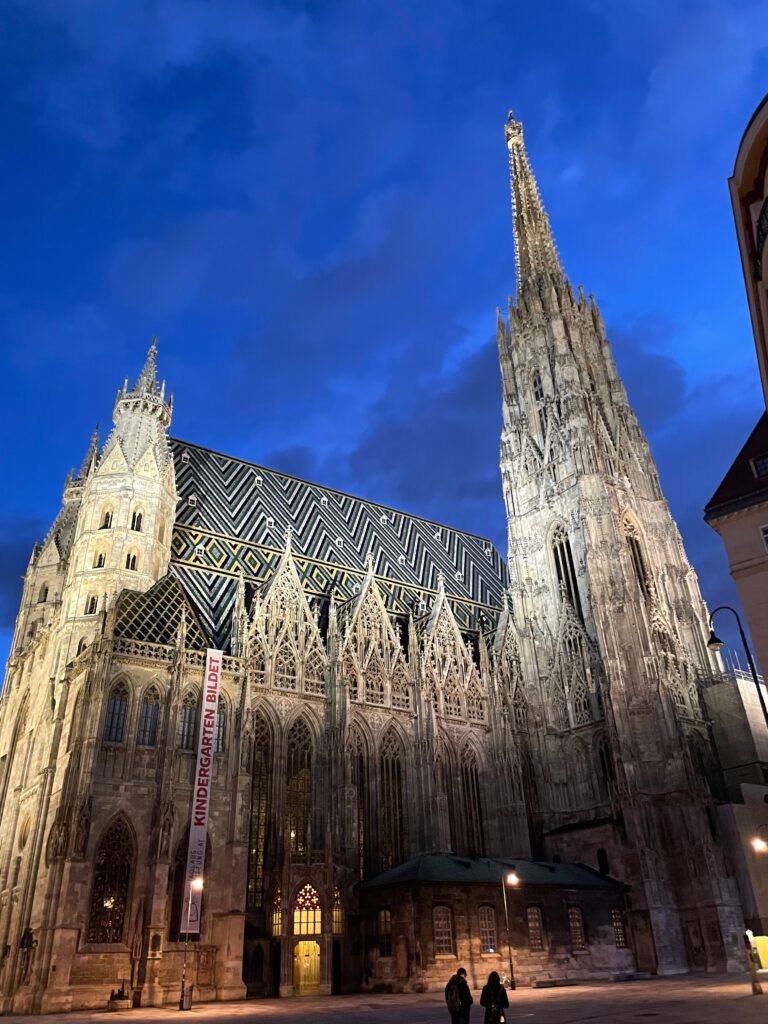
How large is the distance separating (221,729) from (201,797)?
161 inches

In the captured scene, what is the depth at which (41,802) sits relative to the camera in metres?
32.9

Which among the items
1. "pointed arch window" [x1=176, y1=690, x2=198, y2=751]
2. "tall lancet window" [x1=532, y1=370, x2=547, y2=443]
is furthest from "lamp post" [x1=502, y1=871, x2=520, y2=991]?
"tall lancet window" [x1=532, y1=370, x2=547, y2=443]

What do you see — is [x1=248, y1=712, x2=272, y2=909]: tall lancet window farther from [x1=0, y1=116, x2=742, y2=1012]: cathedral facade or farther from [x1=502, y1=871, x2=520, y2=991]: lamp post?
[x1=502, y1=871, x2=520, y2=991]: lamp post

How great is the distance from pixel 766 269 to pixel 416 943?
2955 centimetres

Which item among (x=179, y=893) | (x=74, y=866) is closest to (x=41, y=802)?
(x=74, y=866)

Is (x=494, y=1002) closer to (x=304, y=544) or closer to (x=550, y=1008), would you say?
(x=550, y=1008)

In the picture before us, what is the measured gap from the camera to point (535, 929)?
35.3 meters

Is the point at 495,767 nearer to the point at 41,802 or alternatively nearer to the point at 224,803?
the point at 224,803

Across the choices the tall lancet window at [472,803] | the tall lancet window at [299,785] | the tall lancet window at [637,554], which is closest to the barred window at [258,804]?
the tall lancet window at [299,785]

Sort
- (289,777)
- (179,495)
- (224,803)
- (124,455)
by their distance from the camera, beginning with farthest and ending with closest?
(179,495), (124,455), (289,777), (224,803)

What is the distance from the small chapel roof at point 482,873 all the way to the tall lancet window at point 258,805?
5056 mm

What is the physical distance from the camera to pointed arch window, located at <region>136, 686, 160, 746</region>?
3403 centimetres

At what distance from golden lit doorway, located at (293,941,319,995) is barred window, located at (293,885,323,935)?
55cm

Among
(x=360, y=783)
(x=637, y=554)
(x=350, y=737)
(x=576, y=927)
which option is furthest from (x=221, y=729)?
(x=637, y=554)
